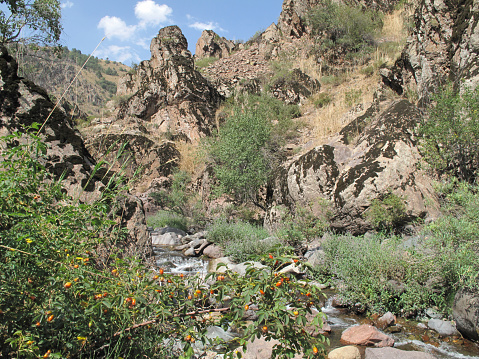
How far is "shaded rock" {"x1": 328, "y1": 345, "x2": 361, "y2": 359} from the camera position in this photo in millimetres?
3328

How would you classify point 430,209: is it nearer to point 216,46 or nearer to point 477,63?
point 477,63

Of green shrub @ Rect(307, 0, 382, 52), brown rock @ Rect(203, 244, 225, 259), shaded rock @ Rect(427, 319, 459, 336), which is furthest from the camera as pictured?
green shrub @ Rect(307, 0, 382, 52)

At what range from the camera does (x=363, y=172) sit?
778 cm

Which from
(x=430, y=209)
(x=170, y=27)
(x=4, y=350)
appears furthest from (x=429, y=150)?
(x=170, y=27)

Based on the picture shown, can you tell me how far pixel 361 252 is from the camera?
5348 millimetres

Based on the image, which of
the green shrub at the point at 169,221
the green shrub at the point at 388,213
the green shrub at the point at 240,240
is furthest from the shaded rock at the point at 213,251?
the green shrub at the point at 388,213

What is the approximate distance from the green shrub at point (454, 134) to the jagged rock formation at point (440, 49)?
2.96 ft

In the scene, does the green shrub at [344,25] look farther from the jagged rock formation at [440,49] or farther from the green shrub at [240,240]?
the green shrub at [240,240]

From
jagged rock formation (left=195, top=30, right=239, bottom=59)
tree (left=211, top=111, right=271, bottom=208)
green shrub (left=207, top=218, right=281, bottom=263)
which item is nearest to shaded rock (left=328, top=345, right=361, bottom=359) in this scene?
green shrub (left=207, top=218, right=281, bottom=263)

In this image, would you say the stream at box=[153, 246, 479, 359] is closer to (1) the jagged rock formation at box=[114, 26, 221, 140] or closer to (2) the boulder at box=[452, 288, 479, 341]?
(2) the boulder at box=[452, 288, 479, 341]

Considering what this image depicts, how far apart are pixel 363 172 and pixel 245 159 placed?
4.37 m

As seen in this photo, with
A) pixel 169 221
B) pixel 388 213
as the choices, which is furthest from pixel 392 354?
pixel 169 221

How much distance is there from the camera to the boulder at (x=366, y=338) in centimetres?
370

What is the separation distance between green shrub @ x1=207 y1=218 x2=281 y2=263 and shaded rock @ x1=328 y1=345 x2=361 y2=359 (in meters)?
3.80
